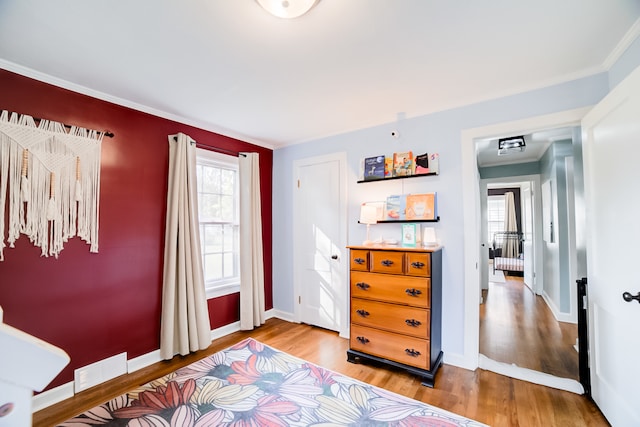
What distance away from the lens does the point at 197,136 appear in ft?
9.98

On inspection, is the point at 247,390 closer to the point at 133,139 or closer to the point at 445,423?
the point at 445,423

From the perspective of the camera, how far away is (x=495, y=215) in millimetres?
9297

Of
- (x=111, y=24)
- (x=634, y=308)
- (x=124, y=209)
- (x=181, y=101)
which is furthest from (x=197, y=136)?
(x=634, y=308)

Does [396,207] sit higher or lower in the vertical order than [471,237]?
higher

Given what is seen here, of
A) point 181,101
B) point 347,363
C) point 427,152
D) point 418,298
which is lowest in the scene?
point 347,363

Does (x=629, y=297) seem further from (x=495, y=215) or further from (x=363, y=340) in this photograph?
(x=495, y=215)

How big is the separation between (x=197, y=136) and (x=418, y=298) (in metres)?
2.80

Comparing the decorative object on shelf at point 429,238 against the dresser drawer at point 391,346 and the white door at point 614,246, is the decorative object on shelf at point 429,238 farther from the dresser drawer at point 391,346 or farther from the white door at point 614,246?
the white door at point 614,246

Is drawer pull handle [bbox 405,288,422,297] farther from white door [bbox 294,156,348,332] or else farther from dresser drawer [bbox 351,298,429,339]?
white door [bbox 294,156,348,332]

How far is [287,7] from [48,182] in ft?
6.95

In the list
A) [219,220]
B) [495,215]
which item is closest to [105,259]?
[219,220]

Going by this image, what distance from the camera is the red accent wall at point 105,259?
6.40 feet

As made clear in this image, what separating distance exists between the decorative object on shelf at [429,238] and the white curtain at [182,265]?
230cm

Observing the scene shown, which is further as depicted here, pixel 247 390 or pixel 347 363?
pixel 347 363
